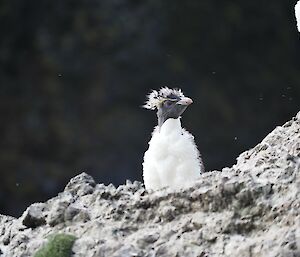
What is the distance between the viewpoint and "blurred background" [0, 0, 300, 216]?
92.7ft

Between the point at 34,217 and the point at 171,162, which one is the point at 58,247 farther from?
the point at 171,162

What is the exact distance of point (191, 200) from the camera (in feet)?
30.5

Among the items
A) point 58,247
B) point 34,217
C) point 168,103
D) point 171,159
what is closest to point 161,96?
point 168,103

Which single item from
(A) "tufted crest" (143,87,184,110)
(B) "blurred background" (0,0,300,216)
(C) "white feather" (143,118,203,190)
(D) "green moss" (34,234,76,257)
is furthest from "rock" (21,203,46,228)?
(B) "blurred background" (0,0,300,216)

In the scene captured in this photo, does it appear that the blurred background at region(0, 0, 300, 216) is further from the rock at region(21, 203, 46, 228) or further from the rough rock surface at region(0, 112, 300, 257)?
the rough rock surface at region(0, 112, 300, 257)

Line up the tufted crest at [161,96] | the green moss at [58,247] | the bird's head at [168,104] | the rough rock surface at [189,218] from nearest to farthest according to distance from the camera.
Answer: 1. the rough rock surface at [189,218]
2. the green moss at [58,247]
3. the bird's head at [168,104]
4. the tufted crest at [161,96]

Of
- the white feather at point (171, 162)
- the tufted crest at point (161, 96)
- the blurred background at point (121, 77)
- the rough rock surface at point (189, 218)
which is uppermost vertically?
the blurred background at point (121, 77)

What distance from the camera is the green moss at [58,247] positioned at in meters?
9.23

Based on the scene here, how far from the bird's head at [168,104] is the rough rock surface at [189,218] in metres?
1.22

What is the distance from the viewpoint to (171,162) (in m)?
10.6

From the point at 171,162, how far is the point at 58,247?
1.93m

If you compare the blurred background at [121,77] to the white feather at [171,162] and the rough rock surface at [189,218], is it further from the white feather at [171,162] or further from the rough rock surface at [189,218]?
the rough rock surface at [189,218]

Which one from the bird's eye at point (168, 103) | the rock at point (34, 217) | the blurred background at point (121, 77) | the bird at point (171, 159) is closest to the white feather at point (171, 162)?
the bird at point (171, 159)

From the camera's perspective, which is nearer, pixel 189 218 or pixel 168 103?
pixel 189 218
